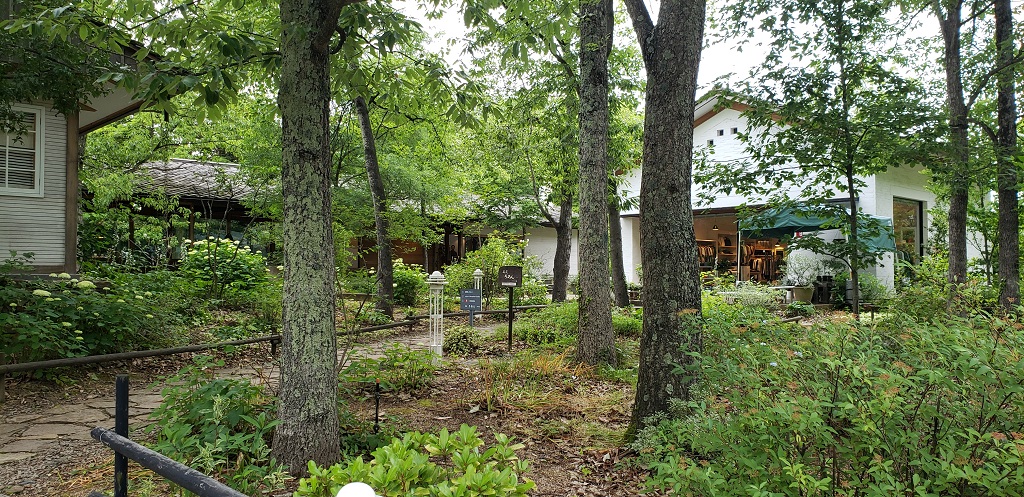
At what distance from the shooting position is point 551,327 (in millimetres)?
10570

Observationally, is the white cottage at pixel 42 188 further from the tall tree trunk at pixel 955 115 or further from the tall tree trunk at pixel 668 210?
the tall tree trunk at pixel 955 115

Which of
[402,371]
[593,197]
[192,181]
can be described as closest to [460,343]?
[402,371]

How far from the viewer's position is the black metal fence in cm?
191

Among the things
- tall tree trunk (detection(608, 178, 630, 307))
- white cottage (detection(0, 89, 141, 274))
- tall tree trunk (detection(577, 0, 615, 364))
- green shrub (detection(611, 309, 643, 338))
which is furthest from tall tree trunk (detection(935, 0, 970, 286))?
white cottage (detection(0, 89, 141, 274))

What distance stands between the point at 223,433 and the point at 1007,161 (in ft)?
34.2

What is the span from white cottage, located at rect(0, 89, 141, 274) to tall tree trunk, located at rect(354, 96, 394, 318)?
4.18 metres

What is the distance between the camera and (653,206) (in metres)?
4.88

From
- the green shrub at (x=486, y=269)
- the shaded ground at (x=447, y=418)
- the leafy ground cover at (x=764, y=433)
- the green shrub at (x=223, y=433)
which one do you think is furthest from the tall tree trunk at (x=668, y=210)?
the green shrub at (x=486, y=269)

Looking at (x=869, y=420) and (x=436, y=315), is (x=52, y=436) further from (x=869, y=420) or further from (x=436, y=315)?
(x=869, y=420)

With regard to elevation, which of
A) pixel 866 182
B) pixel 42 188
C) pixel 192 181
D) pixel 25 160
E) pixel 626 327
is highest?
pixel 192 181

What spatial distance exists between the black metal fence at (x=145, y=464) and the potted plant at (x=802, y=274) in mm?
16903

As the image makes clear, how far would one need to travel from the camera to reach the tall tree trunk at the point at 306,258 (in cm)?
403

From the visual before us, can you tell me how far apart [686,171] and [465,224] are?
16775mm

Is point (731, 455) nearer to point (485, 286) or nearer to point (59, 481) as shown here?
point (59, 481)
